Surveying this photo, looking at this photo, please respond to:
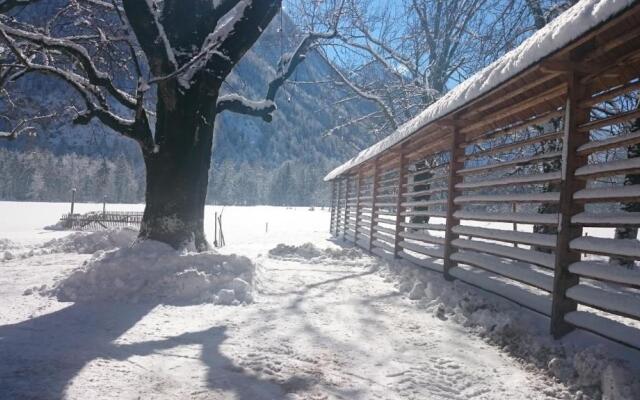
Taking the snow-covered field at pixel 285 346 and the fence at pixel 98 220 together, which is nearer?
the snow-covered field at pixel 285 346

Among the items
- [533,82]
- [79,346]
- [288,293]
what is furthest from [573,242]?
[79,346]

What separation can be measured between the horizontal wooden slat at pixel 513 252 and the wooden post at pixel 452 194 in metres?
0.14

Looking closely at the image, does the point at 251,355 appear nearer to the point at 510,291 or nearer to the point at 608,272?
the point at 608,272

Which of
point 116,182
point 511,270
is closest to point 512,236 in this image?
point 511,270

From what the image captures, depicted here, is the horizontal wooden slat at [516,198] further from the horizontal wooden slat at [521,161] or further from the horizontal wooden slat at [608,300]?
the horizontal wooden slat at [608,300]

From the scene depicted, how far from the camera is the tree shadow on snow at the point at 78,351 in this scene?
2865mm

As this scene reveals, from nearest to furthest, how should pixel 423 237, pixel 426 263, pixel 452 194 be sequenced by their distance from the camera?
1. pixel 452 194
2. pixel 426 263
3. pixel 423 237

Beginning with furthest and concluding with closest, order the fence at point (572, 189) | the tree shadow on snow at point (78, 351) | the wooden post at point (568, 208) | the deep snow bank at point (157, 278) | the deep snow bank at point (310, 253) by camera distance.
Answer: the deep snow bank at point (310, 253)
the deep snow bank at point (157, 278)
the wooden post at point (568, 208)
the fence at point (572, 189)
the tree shadow on snow at point (78, 351)

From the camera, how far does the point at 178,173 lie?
6.84m

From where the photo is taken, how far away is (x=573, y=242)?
3.72 meters

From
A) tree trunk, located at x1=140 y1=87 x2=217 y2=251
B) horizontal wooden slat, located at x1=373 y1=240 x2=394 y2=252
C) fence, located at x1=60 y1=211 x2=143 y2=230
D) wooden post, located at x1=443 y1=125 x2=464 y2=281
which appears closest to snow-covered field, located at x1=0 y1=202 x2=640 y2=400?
Result: wooden post, located at x1=443 y1=125 x2=464 y2=281

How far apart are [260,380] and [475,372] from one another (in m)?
1.71

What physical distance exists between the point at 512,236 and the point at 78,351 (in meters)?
4.55

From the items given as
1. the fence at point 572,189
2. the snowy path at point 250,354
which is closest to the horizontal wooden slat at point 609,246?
the fence at point 572,189
